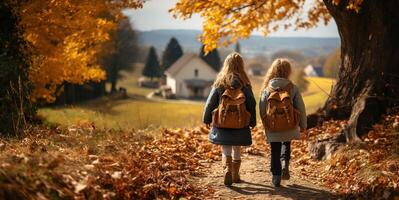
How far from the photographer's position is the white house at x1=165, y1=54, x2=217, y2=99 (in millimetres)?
79750

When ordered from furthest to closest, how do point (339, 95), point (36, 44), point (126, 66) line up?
point (126, 66) → point (36, 44) → point (339, 95)

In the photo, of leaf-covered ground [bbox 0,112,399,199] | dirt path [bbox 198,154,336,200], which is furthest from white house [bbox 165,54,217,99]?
dirt path [bbox 198,154,336,200]

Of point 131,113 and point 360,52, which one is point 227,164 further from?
point 131,113

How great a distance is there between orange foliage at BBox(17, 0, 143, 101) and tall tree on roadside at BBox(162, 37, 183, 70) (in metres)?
76.7

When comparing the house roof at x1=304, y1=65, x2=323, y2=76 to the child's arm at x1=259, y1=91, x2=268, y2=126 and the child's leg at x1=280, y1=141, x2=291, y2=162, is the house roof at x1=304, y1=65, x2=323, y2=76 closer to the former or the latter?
the child's leg at x1=280, y1=141, x2=291, y2=162

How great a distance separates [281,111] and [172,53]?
87.3 meters

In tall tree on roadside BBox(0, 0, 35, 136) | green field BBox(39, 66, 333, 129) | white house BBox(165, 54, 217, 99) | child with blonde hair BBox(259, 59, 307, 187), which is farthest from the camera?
white house BBox(165, 54, 217, 99)

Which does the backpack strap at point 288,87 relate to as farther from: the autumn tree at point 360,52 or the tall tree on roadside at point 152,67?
the tall tree on roadside at point 152,67

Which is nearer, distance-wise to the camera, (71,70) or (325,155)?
(325,155)

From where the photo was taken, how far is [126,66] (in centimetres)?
6366

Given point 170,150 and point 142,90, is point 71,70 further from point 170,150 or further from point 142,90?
point 142,90

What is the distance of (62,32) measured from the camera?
13852mm

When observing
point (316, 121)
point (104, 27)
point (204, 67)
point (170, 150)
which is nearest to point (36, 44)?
point (104, 27)

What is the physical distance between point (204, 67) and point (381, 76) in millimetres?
71120
